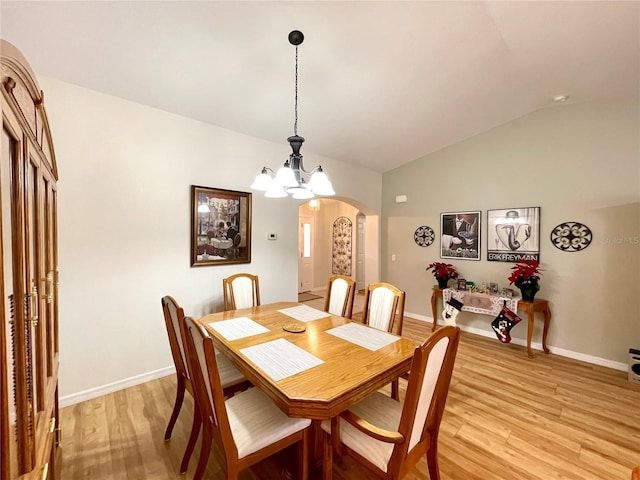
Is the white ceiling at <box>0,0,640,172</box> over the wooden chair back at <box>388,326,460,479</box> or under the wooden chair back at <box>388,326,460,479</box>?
over

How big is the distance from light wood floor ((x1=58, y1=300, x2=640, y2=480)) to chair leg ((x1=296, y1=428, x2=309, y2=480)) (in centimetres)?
33

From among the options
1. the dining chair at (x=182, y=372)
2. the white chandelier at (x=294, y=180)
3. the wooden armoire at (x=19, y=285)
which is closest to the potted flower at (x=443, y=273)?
the white chandelier at (x=294, y=180)

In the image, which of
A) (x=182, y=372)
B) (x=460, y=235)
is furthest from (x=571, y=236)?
(x=182, y=372)

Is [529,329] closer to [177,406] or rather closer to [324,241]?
[177,406]

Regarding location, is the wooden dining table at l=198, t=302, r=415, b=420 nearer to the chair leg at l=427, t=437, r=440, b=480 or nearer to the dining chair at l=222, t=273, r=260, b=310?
the chair leg at l=427, t=437, r=440, b=480

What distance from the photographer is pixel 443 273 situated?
13.6 feet

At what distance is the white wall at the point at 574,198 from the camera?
120 inches

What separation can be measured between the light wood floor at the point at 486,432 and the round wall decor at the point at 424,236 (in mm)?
2144

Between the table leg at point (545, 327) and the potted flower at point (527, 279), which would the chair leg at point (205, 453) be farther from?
the table leg at point (545, 327)

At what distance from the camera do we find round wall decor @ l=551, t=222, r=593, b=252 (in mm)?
3279

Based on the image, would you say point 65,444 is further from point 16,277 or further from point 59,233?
point 16,277

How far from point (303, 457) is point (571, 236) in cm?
386

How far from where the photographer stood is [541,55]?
7.99 ft

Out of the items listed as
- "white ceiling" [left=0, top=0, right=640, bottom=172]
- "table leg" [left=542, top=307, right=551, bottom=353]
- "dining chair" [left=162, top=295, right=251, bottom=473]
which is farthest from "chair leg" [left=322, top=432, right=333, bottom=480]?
"table leg" [left=542, top=307, right=551, bottom=353]
